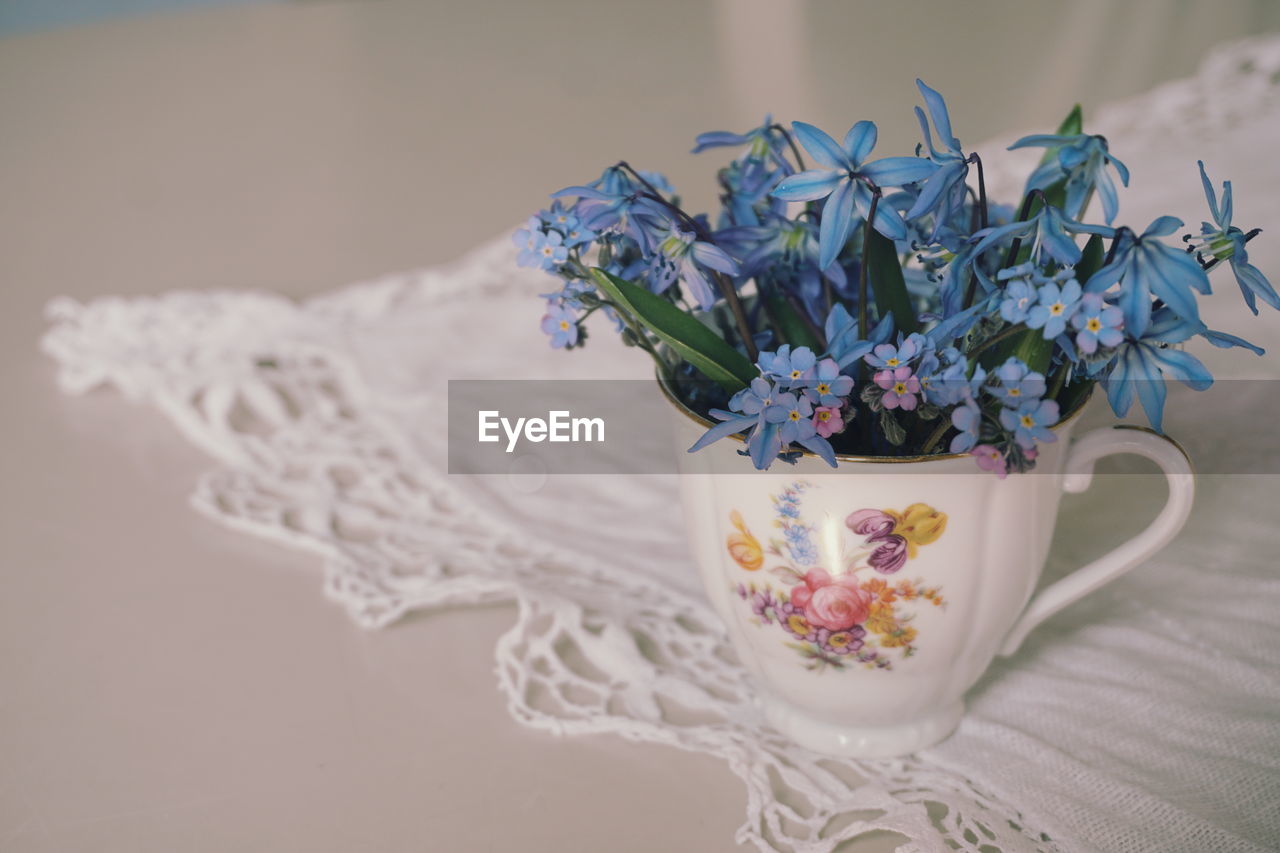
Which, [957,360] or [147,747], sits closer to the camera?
[957,360]

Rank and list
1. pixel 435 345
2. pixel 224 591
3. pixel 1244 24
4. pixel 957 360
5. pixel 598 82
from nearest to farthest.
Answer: pixel 957 360 → pixel 224 591 → pixel 435 345 → pixel 1244 24 → pixel 598 82

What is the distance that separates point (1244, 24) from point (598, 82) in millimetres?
683

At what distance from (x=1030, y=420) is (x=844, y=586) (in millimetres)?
95

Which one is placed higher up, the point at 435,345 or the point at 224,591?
the point at 435,345

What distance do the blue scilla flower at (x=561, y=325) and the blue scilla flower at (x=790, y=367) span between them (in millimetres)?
88

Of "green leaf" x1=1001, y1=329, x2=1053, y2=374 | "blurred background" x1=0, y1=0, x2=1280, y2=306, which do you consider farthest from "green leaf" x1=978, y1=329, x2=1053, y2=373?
"blurred background" x1=0, y1=0, x2=1280, y2=306

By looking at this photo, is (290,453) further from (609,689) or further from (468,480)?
(609,689)

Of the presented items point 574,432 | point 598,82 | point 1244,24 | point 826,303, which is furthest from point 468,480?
point 1244,24

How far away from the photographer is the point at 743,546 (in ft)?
1.46

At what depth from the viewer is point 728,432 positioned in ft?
1.27

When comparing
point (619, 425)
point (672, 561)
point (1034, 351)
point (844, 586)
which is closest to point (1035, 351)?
point (1034, 351)

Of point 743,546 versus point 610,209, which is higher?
point 610,209

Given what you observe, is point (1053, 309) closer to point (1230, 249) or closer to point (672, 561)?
point (1230, 249)

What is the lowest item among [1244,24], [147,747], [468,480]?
[147,747]
